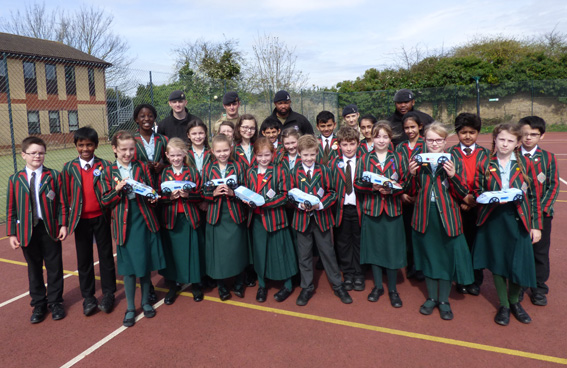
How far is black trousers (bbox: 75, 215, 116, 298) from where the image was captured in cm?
381

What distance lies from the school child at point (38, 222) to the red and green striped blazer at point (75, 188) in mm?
62

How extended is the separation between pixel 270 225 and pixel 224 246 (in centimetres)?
53

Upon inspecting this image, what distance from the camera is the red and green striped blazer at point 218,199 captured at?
3.85 metres

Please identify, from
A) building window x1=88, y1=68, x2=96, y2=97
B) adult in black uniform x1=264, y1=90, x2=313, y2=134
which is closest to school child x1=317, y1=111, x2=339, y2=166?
adult in black uniform x1=264, y1=90, x2=313, y2=134

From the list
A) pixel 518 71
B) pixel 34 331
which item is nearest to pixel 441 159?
pixel 34 331

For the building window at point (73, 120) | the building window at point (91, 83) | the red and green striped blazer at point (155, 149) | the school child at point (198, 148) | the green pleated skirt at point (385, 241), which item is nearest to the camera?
the green pleated skirt at point (385, 241)

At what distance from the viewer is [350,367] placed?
112 inches

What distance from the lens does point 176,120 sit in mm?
5023

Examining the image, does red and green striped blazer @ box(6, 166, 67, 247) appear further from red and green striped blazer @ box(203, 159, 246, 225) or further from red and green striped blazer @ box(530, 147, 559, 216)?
red and green striped blazer @ box(530, 147, 559, 216)

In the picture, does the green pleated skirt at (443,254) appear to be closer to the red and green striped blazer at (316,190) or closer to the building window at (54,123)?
the red and green striped blazer at (316,190)

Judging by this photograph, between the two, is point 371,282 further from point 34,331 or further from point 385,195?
point 34,331

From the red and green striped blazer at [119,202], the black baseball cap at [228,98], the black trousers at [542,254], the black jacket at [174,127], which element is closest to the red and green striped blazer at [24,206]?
the red and green striped blazer at [119,202]

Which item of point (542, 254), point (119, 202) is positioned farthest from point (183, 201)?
point (542, 254)

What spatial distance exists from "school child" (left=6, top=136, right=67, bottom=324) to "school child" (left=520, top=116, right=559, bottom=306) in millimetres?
4549
